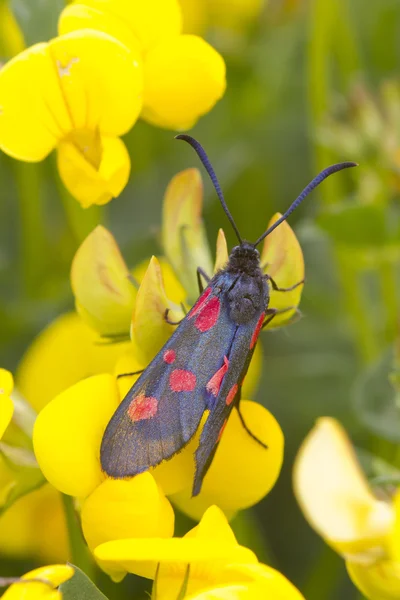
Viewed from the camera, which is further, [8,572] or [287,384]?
[287,384]

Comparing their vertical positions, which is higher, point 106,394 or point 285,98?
point 106,394

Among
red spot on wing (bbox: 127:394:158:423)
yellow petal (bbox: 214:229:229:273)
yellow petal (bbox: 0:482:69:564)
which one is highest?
yellow petal (bbox: 214:229:229:273)

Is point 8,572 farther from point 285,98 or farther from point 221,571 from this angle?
point 285,98

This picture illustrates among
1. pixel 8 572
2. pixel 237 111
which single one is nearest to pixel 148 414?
pixel 8 572

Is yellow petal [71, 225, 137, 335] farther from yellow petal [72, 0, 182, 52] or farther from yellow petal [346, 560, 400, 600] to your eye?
yellow petal [346, 560, 400, 600]

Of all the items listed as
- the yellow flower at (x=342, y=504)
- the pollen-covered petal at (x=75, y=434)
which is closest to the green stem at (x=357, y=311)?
the pollen-covered petal at (x=75, y=434)

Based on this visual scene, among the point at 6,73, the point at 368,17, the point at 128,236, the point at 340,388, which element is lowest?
the point at 340,388

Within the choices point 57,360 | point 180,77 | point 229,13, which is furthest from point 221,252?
point 229,13

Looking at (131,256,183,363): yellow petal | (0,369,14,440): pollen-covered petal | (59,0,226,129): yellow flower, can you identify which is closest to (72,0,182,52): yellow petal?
(59,0,226,129): yellow flower
